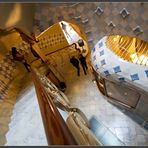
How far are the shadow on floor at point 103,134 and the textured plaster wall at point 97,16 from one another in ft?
7.59

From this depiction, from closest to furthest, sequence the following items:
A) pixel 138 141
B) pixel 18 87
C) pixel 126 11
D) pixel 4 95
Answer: pixel 126 11
pixel 138 141
pixel 4 95
pixel 18 87

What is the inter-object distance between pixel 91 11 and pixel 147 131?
340 centimetres

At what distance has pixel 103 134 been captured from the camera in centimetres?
511

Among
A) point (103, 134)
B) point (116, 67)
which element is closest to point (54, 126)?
point (116, 67)

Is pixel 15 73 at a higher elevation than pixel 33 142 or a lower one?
higher

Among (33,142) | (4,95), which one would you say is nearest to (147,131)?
(33,142)

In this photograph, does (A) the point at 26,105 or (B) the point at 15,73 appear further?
(B) the point at 15,73

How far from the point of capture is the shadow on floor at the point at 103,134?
15.8 feet

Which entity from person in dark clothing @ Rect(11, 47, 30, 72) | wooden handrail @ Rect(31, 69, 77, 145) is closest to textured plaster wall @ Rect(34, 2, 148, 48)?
wooden handrail @ Rect(31, 69, 77, 145)

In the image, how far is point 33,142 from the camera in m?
4.61

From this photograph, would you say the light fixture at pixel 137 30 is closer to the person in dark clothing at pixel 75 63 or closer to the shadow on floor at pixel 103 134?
the shadow on floor at pixel 103 134

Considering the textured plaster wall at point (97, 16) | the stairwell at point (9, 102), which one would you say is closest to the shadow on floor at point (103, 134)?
the stairwell at point (9, 102)

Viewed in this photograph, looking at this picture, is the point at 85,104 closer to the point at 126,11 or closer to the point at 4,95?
the point at 4,95

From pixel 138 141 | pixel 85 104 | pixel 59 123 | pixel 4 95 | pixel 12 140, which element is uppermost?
pixel 59 123
